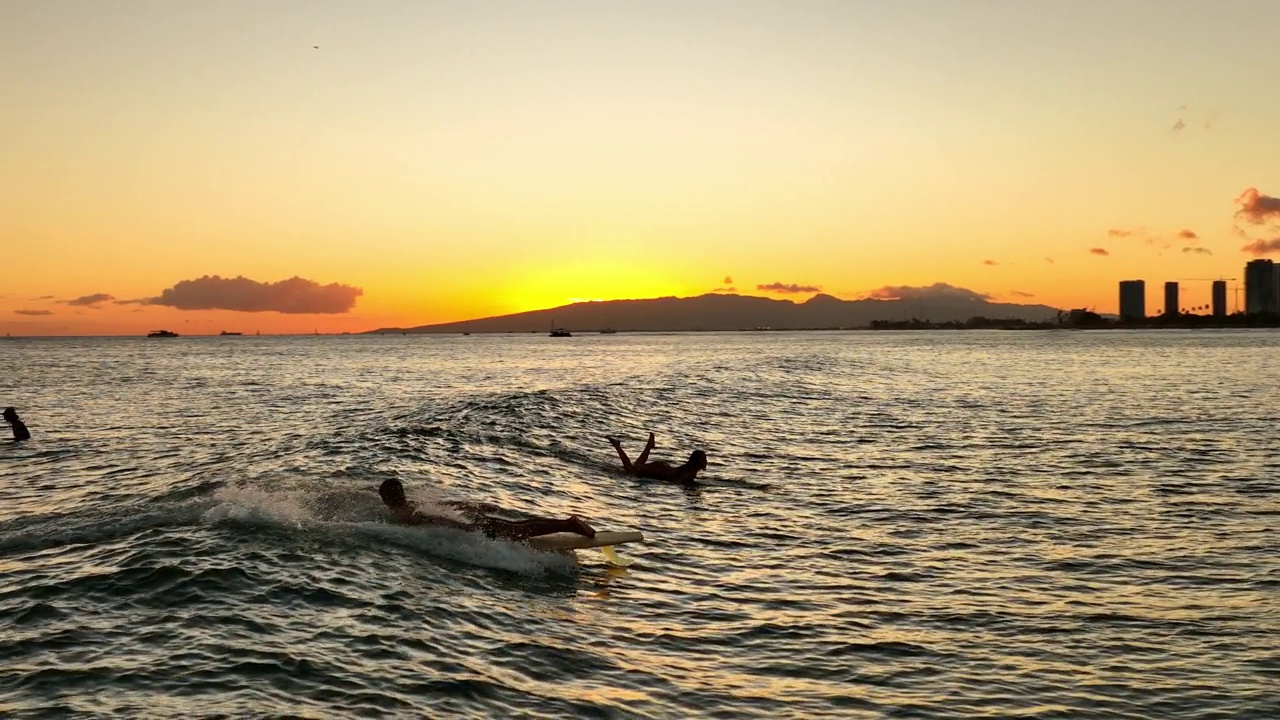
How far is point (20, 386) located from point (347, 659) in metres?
74.0

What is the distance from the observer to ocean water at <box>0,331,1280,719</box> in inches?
385

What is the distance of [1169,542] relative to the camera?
16578 mm

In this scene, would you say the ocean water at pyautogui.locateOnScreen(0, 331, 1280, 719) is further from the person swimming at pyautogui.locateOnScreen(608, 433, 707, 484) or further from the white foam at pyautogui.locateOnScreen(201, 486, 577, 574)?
the person swimming at pyautogui.locateOnScreen(608, 433, 707, 484)

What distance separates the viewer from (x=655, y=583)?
1451 centimetres

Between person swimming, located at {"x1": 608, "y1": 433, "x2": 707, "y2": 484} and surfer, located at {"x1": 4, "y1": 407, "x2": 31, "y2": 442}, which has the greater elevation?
surfer, located at {"x1": 4, "y1": 407, "x2": 31, "y2": 442}

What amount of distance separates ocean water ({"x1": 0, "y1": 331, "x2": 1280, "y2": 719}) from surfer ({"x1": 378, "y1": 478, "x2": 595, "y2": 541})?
0.91 ft

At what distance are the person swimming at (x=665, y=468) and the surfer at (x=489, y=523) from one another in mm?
7613

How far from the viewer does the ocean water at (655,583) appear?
9.79 metres

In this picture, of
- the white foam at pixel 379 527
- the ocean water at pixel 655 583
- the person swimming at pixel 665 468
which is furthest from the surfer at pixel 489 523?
the person swimming at pixel 665 468

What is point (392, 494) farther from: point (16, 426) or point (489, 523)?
point (16, 426)

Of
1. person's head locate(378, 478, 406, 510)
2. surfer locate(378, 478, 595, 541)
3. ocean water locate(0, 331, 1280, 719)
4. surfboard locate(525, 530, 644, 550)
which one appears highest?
person's head locate(378, 478, 406, 510)

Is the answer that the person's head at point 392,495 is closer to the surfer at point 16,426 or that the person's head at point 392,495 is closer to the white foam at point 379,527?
the white foam at point 379,527

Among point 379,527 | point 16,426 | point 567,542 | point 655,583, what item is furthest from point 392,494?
point 16,426

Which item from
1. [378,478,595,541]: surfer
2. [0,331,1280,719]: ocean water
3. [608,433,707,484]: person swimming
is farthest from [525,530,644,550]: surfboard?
[608,433,707,484]: person swimming
